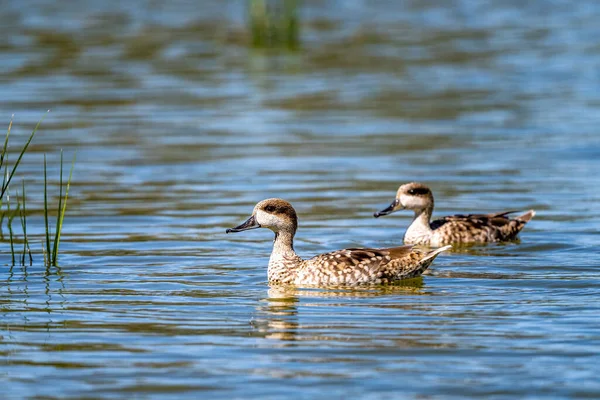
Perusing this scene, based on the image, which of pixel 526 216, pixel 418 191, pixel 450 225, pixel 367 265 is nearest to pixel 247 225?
pixel 367 265

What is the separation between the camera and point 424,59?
90.4ft

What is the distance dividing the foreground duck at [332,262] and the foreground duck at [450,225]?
2047 millimetres

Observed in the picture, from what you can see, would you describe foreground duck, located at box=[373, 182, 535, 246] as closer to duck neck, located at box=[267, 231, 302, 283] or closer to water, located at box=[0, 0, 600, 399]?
water, located at box=[0, 0, 600, 399]

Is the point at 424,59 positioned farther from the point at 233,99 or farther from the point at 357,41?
the point at 233,99

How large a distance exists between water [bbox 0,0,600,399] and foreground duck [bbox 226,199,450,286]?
23cm

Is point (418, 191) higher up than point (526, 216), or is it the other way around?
point (418, 191)

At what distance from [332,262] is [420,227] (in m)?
2.85

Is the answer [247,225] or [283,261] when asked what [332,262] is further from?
[247,225]

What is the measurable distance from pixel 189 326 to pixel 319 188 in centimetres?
683

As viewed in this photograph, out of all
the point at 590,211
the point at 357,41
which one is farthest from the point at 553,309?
the point at 357,41

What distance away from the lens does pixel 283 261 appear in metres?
11.1

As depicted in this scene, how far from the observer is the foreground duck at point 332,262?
10805 mm

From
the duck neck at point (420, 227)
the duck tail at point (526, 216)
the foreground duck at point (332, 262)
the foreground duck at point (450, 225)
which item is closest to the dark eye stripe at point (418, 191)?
the foreground duck at point (450, 225)

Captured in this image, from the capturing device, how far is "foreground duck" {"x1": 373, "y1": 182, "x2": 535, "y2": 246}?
43.1 feet
